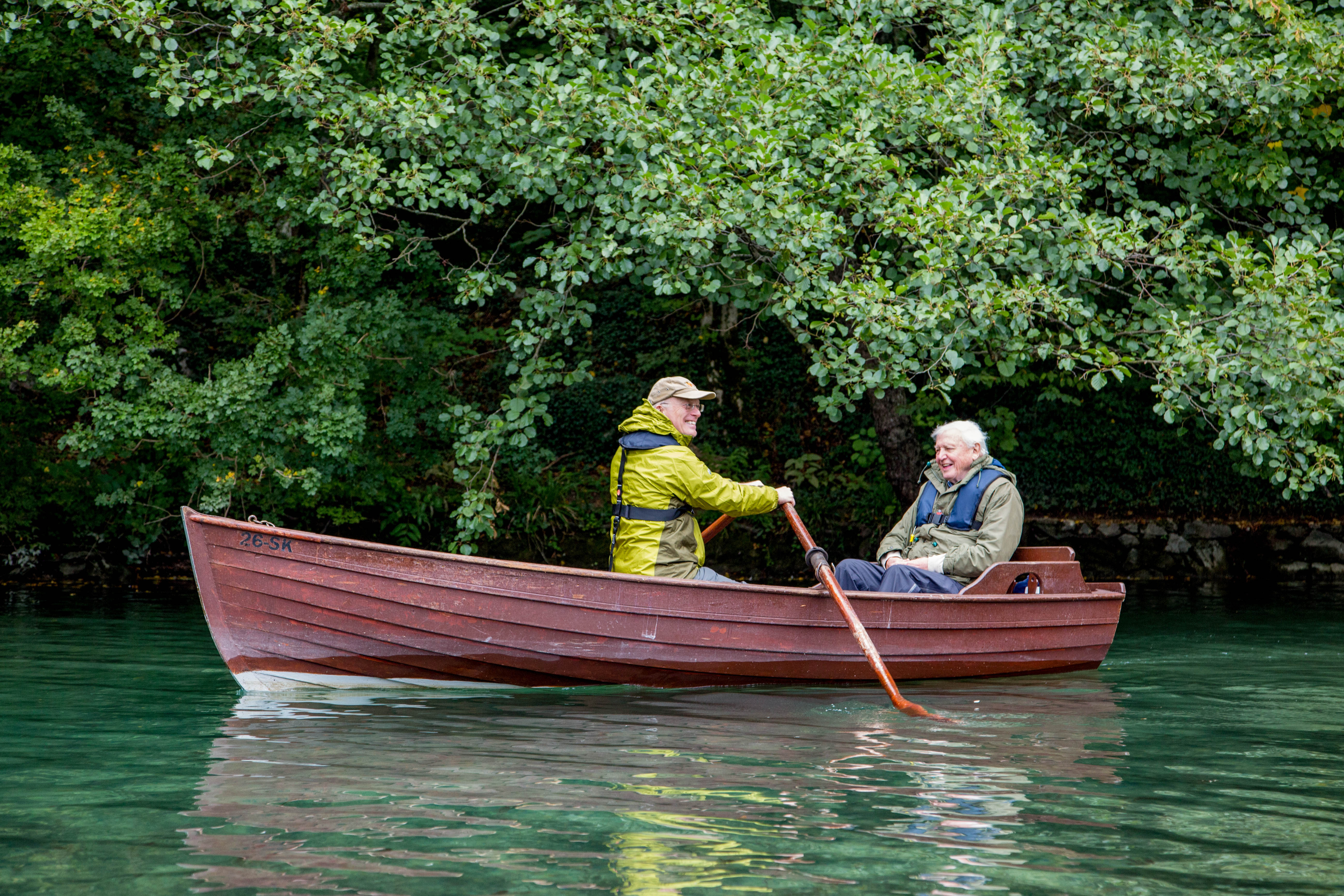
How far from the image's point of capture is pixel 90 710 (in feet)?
20.6

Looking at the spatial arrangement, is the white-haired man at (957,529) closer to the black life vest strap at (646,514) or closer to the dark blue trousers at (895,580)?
the dark blue trousers at (895,580)

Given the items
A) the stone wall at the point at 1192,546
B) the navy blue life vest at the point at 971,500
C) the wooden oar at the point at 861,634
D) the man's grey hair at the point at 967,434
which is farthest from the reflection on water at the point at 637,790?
the stone wall at the point at 1192,546

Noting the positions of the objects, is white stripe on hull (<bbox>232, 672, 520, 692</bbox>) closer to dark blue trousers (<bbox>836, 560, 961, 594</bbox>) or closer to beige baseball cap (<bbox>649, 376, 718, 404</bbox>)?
beige baseball cap (<bbox>649, 376, 718, 404</bbox>)

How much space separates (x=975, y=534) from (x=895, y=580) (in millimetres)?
542

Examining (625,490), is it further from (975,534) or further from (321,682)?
(975,534)

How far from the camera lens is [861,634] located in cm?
672

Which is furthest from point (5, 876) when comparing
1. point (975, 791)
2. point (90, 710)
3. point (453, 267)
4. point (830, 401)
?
point (453, 267)

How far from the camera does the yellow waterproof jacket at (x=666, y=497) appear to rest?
22.4 ft

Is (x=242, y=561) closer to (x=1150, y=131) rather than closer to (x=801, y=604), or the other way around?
(x=801, y=604)

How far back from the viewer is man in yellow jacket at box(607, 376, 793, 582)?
6.83m

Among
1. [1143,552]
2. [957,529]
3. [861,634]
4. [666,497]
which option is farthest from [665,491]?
[1143,552]

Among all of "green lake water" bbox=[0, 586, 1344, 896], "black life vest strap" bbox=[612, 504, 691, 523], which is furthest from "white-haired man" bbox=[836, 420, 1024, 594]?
"black life vest strap" bbox=[612, 504, 691, 523]

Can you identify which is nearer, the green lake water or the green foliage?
the green lake water

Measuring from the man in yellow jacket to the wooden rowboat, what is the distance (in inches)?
12.2
